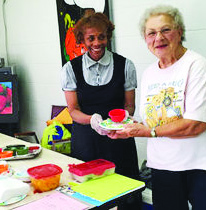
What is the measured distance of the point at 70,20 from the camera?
322 centimetres

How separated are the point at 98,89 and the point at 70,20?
1381 millimetres

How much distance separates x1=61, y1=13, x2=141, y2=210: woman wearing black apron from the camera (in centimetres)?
209

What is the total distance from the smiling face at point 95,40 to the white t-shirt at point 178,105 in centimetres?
56

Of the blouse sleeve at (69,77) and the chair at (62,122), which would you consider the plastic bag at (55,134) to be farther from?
the blouse sleeve at (69,77)

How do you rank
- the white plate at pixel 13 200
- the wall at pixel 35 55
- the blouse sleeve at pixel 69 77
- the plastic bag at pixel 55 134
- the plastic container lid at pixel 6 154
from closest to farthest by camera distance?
1. the white plate at pixel 13 200
2. the plastic container lid at pixel 6 154
3. the blouse sleeve at pixel 69 77
4. the plastic bag at pixel 55 134
5. the wall at pixel 35 55

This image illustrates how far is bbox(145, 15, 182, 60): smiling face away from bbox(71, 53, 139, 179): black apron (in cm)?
57

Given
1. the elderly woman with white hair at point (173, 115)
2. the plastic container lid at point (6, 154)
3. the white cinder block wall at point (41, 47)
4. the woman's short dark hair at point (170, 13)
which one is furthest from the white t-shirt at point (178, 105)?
the white cinder block wall at point (41, 47)

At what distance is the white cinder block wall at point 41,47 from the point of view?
8.98 feet

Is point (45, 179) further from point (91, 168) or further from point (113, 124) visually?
point (113, 124)

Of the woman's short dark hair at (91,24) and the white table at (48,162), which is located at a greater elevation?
the woman's short dark hair at (91,24)

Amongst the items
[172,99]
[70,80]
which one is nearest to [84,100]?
[70,80]

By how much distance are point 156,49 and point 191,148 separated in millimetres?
511

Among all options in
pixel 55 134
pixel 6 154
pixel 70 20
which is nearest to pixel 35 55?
pixel 70 20

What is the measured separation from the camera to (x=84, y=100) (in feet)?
7.04
